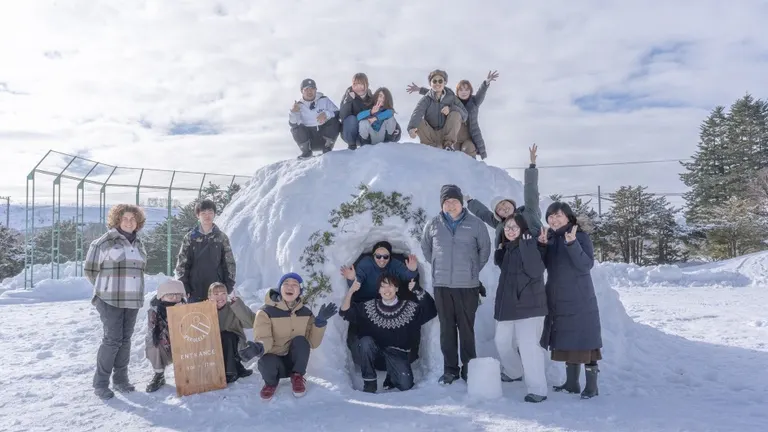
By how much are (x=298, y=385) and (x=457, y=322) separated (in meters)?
1.32

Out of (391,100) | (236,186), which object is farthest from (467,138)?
(236,186)

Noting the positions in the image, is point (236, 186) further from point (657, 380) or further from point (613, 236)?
point (613, 236)

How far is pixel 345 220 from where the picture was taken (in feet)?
16.7

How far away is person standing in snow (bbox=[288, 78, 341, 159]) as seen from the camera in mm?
6043

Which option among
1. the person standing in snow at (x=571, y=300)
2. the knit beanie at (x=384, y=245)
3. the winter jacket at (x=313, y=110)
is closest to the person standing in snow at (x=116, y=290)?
the knit beanie at (x=384, y=245)

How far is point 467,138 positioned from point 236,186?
25.8ft

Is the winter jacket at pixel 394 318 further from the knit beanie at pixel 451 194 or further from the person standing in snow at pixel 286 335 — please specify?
the knit beanie at pixel 451 194

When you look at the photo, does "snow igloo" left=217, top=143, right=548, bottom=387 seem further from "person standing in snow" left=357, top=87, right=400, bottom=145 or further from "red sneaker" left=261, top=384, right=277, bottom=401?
"red sneaker" left=261, top=384, right=277, bottom=401

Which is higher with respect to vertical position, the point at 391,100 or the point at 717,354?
the point at 391,100

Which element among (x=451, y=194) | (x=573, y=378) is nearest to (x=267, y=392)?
(x=451, y=194)

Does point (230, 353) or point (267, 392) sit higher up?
point (230, 353)

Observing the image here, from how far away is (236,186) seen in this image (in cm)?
1284

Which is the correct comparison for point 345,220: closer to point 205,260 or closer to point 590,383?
point 205,260

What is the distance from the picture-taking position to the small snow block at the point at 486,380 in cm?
392
